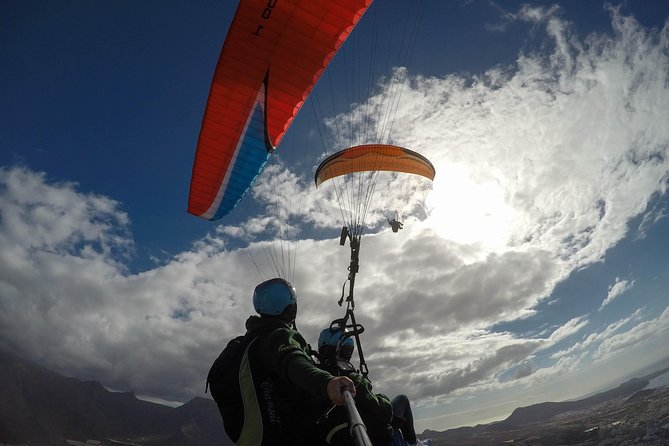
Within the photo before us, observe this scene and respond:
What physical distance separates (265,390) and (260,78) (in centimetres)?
910

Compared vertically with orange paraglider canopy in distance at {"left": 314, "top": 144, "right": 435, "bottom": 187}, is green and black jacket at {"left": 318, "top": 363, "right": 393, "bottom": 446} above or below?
below

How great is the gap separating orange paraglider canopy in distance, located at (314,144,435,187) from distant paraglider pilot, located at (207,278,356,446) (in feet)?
42.0

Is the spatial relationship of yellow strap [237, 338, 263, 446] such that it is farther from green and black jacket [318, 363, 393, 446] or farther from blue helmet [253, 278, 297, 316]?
blue helmet [253, 278, 297, 316]

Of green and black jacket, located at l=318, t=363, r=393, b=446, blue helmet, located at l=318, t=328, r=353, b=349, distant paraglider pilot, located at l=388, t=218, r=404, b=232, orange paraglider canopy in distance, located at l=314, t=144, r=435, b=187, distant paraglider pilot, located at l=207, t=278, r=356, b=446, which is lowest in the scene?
green and black jacket, located at l=318, t=363, r=393, b=446

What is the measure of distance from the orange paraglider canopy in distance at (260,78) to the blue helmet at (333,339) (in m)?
7.03

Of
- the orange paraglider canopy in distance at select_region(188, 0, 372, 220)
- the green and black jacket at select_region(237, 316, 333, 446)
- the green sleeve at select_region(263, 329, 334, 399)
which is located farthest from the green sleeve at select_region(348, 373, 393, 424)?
the orange paraglider canopy in distance at select_region(188, 0, 372, 220)

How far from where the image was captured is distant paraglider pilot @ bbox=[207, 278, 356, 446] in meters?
2.48

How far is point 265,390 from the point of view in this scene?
2.56 metres

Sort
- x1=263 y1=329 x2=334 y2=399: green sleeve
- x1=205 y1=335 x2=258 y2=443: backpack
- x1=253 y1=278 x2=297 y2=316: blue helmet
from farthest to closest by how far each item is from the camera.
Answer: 1. x1=253 y1=278 x2=297 y2=316: blue helmet
2. x1=205 y1=335 x2=258 y2=443: backpack
3. x1=263 y1=329 x2=334 y2=399: green sleeve

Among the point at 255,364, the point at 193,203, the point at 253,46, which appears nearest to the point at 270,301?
the point at 255,364

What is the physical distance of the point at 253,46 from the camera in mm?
9109

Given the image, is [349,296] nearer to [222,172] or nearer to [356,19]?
[222,172]

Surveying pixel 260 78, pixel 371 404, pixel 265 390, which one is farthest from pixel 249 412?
pixel 260 78

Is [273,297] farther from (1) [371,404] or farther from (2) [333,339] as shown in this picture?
(2) [333,339]
